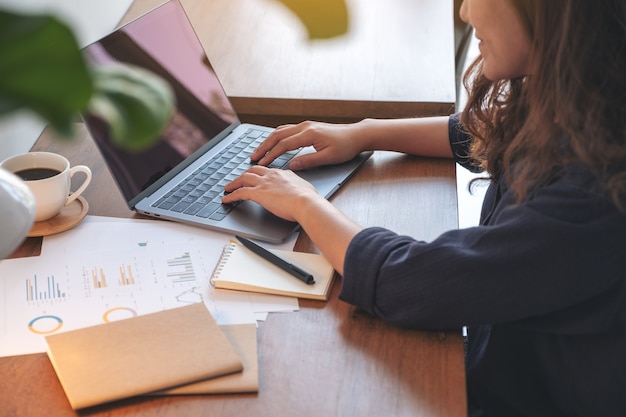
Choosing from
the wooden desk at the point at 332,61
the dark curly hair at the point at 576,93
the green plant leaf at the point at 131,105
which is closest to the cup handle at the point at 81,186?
the wooden desk at the point at 332,61

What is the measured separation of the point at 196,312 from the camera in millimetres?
825

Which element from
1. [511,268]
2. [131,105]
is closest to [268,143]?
[511,268]

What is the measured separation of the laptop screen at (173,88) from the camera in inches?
41.9

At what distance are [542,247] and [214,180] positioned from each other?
0.52 m

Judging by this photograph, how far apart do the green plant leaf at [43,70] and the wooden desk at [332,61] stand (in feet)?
3.50

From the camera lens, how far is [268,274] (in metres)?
0.92

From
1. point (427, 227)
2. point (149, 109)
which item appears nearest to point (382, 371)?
point (427, 227)

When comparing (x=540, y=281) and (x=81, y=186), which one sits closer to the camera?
(x=540, y=281)

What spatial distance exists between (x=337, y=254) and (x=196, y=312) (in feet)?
0.61

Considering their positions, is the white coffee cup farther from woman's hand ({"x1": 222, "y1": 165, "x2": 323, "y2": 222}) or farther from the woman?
the woman

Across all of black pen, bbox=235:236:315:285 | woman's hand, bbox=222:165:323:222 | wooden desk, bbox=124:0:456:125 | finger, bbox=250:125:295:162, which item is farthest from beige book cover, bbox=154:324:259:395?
wooden desk, bbox=124:0:456:125

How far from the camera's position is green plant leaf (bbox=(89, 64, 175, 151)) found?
0.83ft

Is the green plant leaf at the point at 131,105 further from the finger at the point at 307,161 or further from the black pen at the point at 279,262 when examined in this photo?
the finger at the point at 307,161

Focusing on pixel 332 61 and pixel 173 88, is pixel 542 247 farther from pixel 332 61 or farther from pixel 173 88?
pixel 332 61
